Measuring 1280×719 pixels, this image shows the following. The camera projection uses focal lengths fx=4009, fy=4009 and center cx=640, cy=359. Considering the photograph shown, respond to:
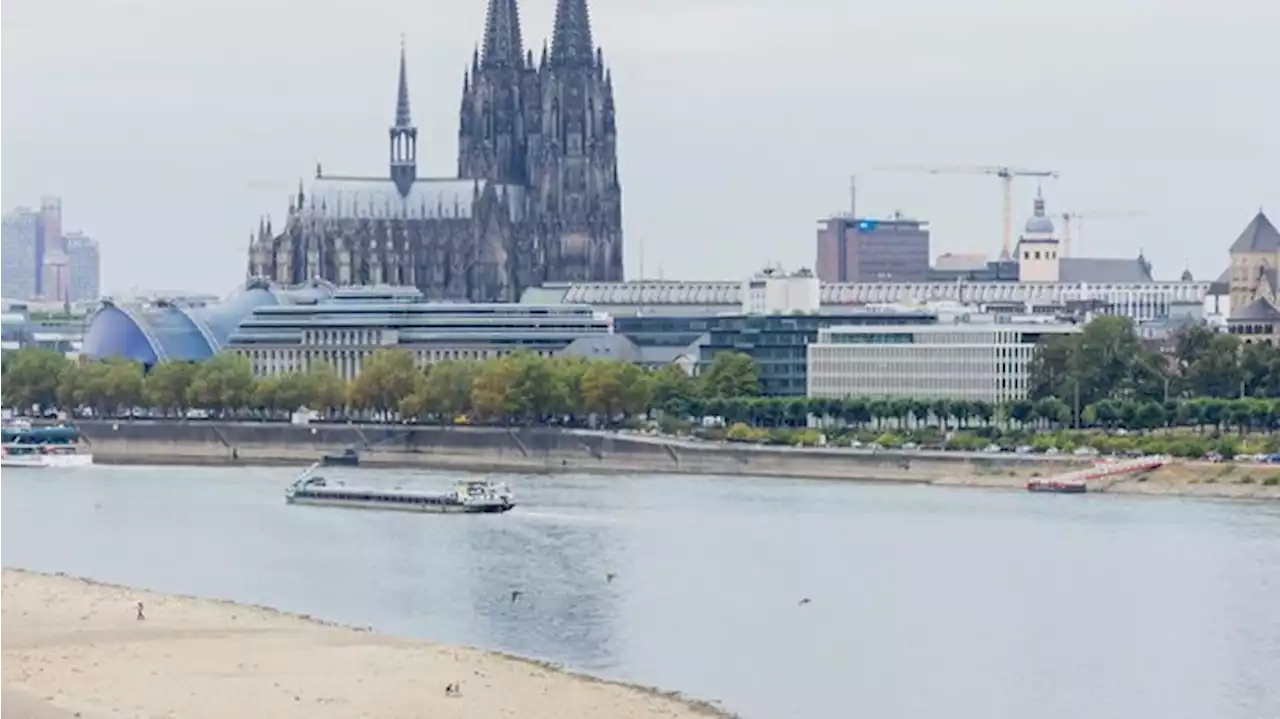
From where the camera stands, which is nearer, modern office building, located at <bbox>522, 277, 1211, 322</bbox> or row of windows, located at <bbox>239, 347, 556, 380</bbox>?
row of windows, located at <bbox>239, 347, 556, 380</bbox>

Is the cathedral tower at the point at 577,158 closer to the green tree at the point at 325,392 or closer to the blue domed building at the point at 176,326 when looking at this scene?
the blue domed building at the point at 176,326

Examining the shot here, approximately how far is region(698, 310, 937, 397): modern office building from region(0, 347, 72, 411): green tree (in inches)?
964

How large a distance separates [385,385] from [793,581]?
70223 mm

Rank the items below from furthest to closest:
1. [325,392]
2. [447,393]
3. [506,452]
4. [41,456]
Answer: [325,392]
[447,393]
[506,452]
[41,456]

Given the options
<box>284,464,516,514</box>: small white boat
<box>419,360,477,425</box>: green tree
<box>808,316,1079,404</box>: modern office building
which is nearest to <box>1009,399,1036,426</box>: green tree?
<box>808,316,1079,404</box>: modern office building

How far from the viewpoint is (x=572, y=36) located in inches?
6526

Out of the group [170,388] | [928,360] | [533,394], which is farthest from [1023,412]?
→ [170,388]

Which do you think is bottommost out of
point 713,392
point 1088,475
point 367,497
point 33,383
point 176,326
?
point 367,497

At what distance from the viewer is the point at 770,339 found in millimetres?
145500

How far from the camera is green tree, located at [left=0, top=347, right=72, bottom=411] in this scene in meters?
151

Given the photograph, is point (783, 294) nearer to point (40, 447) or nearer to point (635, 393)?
point (635, 393)

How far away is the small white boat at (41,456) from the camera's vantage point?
407 feet

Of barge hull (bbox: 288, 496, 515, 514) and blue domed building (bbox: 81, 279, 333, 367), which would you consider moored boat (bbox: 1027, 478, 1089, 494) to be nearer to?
barge hull (bbox: 288, 496, 515, 514)

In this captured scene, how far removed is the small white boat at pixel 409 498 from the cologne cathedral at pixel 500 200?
6525cm
